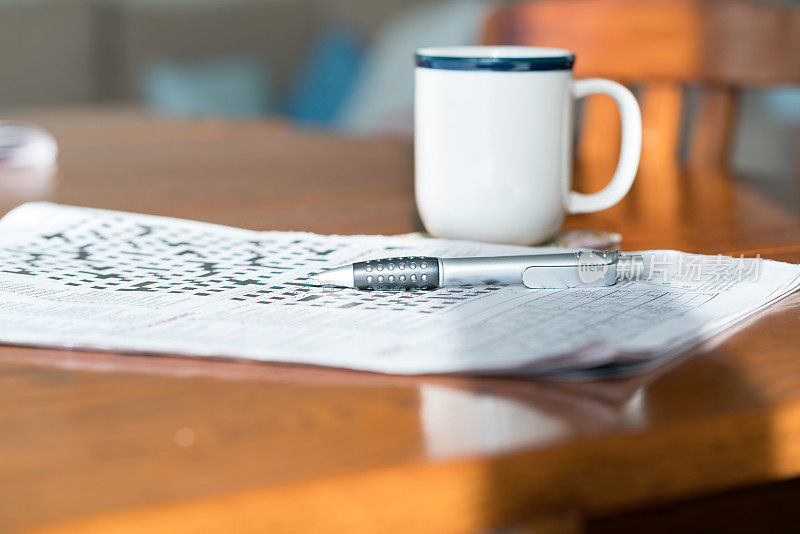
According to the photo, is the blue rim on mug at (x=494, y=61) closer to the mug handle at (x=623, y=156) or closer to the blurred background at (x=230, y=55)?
the mug handle at (x=623, y=156)

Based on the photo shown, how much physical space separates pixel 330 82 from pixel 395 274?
2.75m

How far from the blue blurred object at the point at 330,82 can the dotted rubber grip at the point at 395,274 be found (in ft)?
8.83

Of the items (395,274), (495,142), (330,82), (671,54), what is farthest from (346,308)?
(330,82)

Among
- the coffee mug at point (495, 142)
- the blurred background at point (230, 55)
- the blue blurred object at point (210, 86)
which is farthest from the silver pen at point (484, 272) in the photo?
the blue blurred object at point (210, 86)

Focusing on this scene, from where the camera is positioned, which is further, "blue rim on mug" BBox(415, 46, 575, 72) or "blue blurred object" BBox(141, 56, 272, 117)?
"blue blurred object" BBox(141, 56, 272, 117)

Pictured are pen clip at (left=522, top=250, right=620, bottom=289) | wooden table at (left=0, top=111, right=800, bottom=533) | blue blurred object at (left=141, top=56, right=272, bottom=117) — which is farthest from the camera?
blue blurred object at (left=141, top=56, right=272, bottom=117)

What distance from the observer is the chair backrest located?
985 millimetres

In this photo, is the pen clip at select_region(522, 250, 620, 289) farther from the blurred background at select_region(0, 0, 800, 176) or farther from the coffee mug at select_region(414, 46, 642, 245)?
the blurred background at select_region(0, 0, 800, 176)

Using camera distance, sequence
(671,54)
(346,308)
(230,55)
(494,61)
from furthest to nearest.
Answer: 1. (230,55)
2. (671,54)
3. (494,61)
4. (346,308)

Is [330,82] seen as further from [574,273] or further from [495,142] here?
[574,273]

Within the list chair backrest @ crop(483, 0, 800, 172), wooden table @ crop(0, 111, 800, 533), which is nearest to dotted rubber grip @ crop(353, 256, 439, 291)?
wooden table @ crop(0, 111, 800, 533)

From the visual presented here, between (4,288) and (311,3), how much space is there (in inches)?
123

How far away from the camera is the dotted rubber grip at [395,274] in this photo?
459 millimetres

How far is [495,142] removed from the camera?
56 cm
